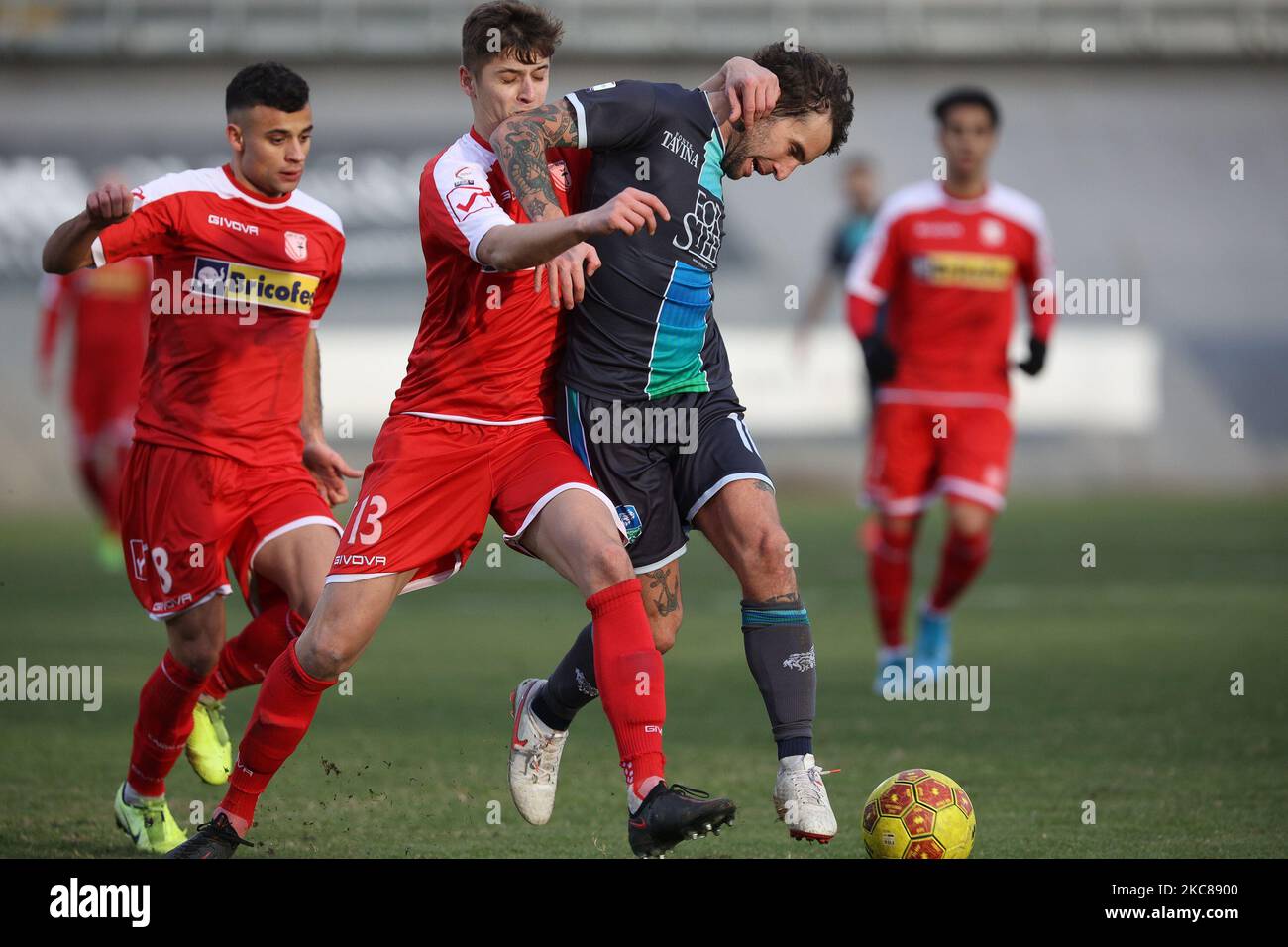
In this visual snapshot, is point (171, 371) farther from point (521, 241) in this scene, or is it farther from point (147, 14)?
point (147, 14)

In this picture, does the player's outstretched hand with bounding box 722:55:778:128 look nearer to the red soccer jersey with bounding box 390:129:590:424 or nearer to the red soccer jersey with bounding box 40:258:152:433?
the red soccer jersey with bounding box 390:129:590:424

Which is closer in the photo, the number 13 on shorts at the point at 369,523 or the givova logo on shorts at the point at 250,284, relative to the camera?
the number 13 on shorts at the point at 369,523

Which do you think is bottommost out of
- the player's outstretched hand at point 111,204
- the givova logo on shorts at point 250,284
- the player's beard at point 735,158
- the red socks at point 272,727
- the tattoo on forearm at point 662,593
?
the red socks at point 272,727

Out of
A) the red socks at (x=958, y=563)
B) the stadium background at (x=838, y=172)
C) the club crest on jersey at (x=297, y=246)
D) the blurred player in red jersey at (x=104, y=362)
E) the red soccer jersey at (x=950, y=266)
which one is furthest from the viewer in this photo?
the stadium background at (x=838, y=172)

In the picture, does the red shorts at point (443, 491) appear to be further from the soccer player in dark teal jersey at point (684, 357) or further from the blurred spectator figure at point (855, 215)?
the blurred spectator figure at point (855, 215)

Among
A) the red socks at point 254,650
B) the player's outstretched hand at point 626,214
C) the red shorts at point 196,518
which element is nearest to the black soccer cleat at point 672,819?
the player's outstretched hand at point 626,214

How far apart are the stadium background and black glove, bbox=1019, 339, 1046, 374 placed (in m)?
11.8

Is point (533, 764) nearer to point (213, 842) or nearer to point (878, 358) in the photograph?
point (213, 842)

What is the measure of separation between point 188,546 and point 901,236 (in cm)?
503

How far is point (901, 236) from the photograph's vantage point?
9.43 meters

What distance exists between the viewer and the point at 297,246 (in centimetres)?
579

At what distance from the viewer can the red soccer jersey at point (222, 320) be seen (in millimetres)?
5648

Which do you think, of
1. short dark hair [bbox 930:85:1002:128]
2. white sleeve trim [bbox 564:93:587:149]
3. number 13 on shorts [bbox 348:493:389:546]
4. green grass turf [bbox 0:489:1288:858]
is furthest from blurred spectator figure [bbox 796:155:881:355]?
number 13 on shorts [bbox 348:493:389:546]

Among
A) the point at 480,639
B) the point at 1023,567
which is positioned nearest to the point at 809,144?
the point at 480,639
